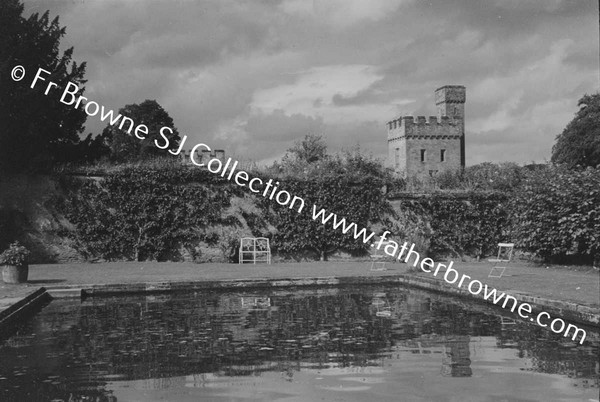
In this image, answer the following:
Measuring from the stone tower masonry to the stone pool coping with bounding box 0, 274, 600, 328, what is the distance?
4457 cm

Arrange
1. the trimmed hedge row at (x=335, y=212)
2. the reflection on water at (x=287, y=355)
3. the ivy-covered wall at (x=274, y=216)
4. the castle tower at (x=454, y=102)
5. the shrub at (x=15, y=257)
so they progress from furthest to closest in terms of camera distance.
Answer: the castle tower at (x=454, y=102) < the ivy-covered wall at (x=274, y=216) < the trimmed hedge row at (x=335, y=212) < the shrub at (x=15, y=257) < the reflection on water at (x=287, y=355)

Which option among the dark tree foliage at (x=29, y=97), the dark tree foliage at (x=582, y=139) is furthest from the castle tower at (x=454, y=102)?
the dark tree foliage at (x=29, y=97)

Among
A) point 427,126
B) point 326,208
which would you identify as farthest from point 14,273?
point 427,126

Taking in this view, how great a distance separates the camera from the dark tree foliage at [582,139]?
37688mm

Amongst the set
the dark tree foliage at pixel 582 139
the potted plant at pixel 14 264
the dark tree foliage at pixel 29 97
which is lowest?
the potted plant at pixel 14 264

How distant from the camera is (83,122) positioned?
18.5 m

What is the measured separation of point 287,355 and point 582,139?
120ft

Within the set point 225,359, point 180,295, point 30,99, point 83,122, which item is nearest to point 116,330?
point 225,359

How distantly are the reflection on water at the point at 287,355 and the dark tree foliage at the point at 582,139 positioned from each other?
1251 inches

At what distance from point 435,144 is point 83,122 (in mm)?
43449

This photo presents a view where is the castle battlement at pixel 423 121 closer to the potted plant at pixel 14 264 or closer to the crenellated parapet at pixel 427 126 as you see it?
the crenellated parapet at pixel 427 126

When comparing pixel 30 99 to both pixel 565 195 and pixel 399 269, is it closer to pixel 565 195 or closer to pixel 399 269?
pixel 399 269

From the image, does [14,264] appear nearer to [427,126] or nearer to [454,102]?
[427,126]

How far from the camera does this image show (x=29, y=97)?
15.5 m
